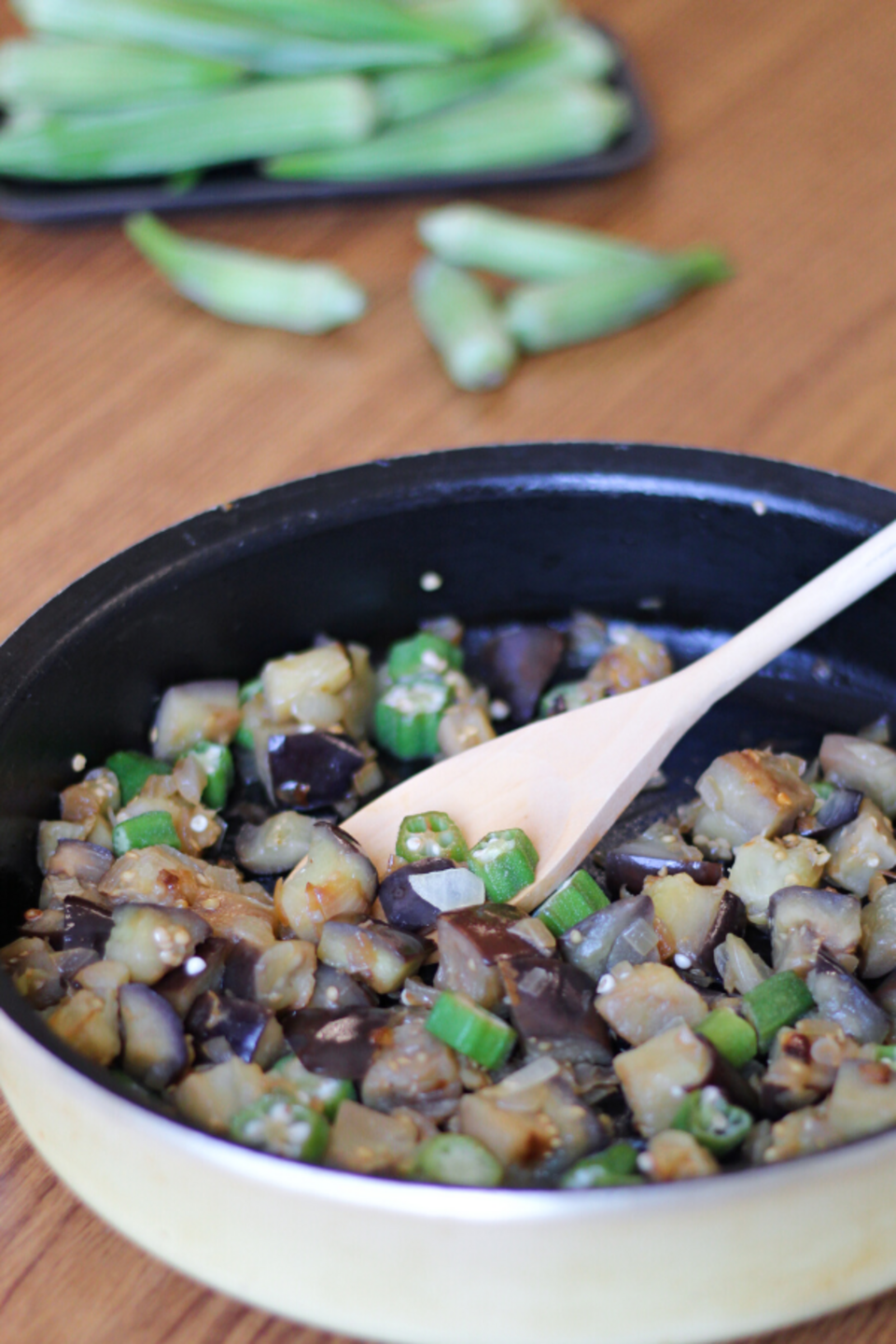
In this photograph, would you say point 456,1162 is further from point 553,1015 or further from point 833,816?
point 833,816

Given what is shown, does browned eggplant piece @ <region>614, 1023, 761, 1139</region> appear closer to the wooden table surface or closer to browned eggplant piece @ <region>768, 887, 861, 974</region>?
browned eggplant piece @ <region>768, 887, 861, 974</region>

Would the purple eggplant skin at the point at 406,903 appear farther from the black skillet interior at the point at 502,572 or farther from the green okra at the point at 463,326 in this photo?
the green okra at the point at 463,326

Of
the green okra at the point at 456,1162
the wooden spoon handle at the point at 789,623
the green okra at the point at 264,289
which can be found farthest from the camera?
the green okra at the point at 264,289

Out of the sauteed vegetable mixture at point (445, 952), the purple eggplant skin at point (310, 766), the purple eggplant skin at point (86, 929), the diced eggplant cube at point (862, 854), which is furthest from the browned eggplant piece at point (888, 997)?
the purple eggplant skin at point (86, 929)

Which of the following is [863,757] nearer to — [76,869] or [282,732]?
[282,732]

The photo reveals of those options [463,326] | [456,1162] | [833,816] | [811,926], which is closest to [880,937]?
[811,926]
